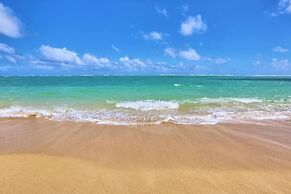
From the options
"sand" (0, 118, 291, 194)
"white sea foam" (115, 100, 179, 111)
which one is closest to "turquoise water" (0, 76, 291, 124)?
"white sea foam" (115, 100, 179, 111)

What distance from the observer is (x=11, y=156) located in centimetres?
A: 470

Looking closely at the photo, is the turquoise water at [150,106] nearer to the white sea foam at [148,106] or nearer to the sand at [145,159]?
the white sea foam at [148,106]

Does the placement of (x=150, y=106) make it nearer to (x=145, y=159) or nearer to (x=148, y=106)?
(x=148, y=106)

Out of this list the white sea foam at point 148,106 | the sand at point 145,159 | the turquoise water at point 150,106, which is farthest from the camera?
the white sea foam at point 148,106

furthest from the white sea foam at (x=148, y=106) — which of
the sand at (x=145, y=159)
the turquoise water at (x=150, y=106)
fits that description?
the sand at (x=145, y=159)

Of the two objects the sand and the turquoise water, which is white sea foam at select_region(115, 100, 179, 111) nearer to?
the turquoise water

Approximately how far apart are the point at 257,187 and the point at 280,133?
12.3ft

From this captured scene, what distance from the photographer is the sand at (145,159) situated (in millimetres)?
3518

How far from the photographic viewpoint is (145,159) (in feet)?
15.1

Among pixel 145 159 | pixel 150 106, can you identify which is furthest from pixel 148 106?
pixel 145 159

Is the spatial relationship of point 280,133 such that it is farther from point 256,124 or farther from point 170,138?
point 170,138

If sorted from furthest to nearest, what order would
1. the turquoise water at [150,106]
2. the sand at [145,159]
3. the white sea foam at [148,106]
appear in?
the white sea foam at [148,106]
the turquoise water at [150,106]
the sand at [145,159]

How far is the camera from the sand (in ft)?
11.5

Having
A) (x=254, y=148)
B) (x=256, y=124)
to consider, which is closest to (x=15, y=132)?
(x=254, y=148)
